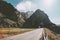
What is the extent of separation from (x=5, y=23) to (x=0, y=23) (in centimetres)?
873

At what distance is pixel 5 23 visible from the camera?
7662 inches

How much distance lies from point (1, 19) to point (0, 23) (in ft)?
22.0

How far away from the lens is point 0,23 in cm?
18675

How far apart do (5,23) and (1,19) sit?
587cm

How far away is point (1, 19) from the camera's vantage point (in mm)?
192250
